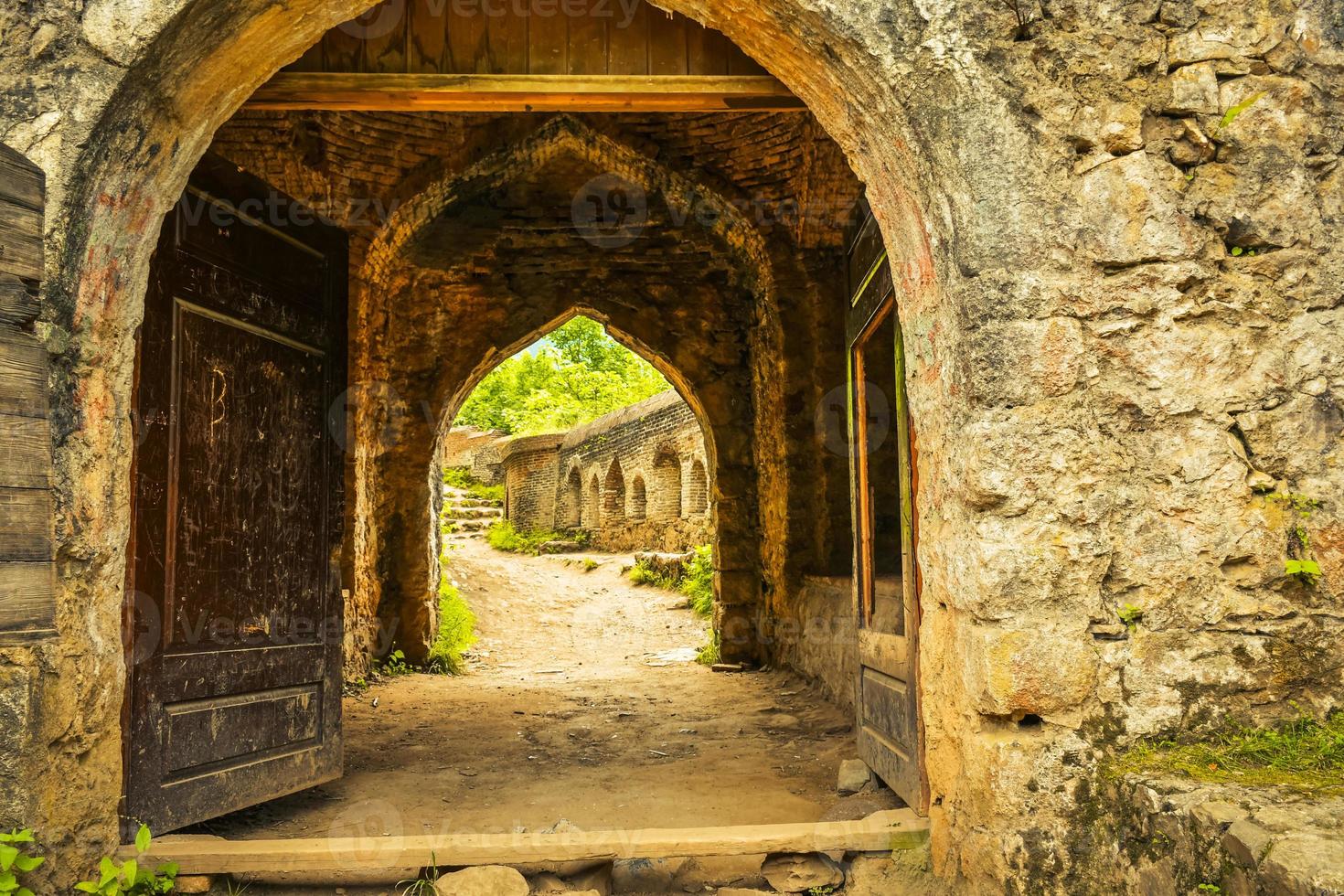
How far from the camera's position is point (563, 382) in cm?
2767

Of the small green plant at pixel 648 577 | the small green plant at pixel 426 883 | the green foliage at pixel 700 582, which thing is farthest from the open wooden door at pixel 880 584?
the small green plant at pixel 648 577

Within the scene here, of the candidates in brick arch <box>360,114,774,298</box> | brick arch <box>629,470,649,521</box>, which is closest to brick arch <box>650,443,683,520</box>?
brick arch <box>629,470,649,521</box>

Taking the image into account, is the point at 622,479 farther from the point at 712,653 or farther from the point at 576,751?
the point at 576,751

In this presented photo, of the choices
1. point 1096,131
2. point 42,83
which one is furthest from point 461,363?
point 1096,131

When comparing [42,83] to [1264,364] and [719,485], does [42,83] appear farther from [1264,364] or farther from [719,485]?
[719,485]

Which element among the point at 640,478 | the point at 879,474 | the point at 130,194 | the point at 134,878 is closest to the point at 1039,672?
the point at 134,878

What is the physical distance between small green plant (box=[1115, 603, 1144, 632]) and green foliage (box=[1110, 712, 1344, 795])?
0.28 meters

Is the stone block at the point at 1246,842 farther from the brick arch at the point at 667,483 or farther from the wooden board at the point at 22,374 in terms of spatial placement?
the brick arch at the point at 667,483

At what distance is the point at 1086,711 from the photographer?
89.4 inches

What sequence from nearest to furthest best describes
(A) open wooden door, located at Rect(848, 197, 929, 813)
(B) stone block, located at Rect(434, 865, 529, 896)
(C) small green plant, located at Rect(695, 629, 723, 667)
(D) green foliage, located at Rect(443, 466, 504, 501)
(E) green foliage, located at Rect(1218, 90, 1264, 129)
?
1. (E) green foliage, located at Rect(1218, 90, 1264, 129)
2. (B) stone block, located at Rect(434, 865, 529, 896)
3. (A) open wooden door, located at Rect(848, 197, 929, 813)
4. (C) small green plant, located at Rect(695, 629, 723, 667)
5. (D) green foliage, located at Rect(443, 466, 504, 501)

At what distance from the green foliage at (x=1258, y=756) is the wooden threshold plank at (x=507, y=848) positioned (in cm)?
80

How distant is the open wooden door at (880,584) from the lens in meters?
3.14

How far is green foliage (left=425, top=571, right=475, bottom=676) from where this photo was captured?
344 inches

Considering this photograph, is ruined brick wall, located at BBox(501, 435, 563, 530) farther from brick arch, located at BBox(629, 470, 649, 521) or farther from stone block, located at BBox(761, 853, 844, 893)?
stone block, located at BBox(761, 853, 844, 893)
